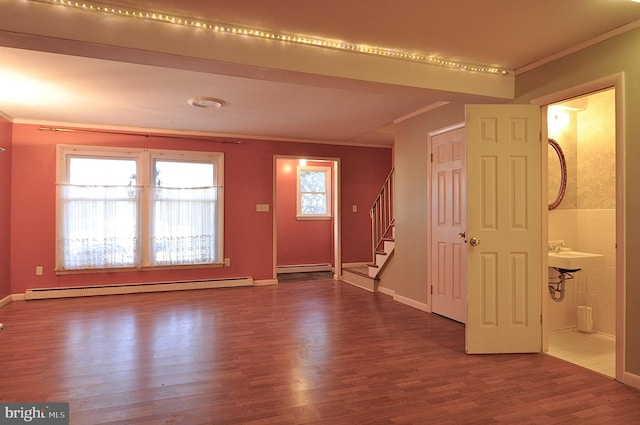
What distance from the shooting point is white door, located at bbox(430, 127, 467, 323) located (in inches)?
163

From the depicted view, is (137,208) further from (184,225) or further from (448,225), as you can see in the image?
(448,225)

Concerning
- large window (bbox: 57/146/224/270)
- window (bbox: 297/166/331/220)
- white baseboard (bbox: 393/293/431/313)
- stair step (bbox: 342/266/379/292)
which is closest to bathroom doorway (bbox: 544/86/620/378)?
white baseboard (bbox: 393/293/431/313)

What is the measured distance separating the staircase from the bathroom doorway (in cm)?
217

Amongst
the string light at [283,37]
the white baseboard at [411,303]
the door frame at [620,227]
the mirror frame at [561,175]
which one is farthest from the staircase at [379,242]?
the door frame at [620,227]

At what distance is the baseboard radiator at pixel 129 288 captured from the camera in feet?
17.4

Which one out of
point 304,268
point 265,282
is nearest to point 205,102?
point 265,282

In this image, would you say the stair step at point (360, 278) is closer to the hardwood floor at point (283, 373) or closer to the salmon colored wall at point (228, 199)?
the salmon colored wall at point (228, 199)

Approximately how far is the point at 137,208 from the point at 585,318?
592 centimetres

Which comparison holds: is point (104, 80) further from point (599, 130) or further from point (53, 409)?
point (599, 130)

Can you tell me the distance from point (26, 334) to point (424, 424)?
3.82m

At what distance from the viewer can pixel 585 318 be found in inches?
150

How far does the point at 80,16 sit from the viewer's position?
2.29 meters

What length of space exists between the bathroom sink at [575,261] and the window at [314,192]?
5.06 meters

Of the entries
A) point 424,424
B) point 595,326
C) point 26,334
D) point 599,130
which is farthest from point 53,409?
point 599,130
